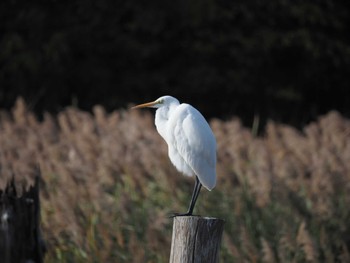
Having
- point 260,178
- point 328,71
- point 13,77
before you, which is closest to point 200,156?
point 260,178

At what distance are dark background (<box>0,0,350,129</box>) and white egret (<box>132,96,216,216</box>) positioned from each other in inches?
352

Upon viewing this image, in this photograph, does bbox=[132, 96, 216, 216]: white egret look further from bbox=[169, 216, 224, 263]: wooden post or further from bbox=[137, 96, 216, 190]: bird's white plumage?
bbox=[169, 216, 224, 263]: wooden post

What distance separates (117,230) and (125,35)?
8.57m

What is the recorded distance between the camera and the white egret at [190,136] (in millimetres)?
3428

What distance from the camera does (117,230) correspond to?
485 centimetres

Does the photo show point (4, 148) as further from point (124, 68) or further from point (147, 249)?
point (124, 68)

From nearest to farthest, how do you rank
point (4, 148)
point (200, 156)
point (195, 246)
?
1. point (195, 246)
2. point (200, 156)
3. point (4, 148)

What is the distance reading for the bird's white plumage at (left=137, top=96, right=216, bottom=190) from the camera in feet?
11.2

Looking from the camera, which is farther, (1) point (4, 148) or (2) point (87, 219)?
(1) point (4, 148)

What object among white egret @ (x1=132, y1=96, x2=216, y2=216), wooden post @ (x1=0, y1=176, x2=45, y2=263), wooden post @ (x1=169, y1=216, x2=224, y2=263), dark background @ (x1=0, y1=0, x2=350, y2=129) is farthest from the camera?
dark background @ (x1=0, y1=0, x2=350, y2=129)

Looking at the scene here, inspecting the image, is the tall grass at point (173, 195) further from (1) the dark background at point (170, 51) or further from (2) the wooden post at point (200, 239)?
(1) the dark background at point (170, 51)

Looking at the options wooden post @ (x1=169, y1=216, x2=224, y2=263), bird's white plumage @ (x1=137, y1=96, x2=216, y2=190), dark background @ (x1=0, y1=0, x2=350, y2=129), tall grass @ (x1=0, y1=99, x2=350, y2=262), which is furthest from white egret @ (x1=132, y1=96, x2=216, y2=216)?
dark background @ (x1=0, y1=0, x2=350, y2=129)

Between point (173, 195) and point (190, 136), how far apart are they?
1.98 metres

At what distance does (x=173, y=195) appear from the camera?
5.37 m
